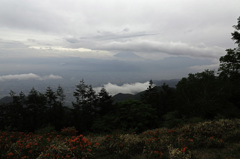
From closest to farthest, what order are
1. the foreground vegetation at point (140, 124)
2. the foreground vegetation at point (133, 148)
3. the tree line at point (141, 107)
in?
1. the foreground vegetation at point (133, 148)
2. the foreground vegetation at point (140, 124)
3. the tree line at point (141, 107)

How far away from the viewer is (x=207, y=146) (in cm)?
618

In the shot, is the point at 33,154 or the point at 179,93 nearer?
the point at 33,154

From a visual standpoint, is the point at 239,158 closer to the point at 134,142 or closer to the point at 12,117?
the point at 134,142

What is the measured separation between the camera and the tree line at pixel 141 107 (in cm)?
1900

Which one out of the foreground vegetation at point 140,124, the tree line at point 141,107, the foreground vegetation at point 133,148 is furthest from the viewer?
the tree line at point 141,107

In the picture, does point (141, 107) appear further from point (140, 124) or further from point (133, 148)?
point (133, 148)

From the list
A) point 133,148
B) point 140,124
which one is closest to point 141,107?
point 140,124

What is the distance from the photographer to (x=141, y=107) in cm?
1969

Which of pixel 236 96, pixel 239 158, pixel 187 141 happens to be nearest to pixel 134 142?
pixel 187 141

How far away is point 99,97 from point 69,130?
2428 centimetres

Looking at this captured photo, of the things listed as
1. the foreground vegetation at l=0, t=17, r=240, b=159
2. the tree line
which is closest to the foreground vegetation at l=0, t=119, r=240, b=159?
the foreground vegetation at l=0, t=17, r=240, b=159

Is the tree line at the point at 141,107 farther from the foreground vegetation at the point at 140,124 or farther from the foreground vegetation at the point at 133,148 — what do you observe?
the foreground vegetation at the point at 133,148

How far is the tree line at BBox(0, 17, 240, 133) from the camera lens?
748 inches

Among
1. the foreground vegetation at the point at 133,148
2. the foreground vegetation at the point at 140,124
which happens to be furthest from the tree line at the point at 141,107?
the foreground vegetation at the point at 133,148
